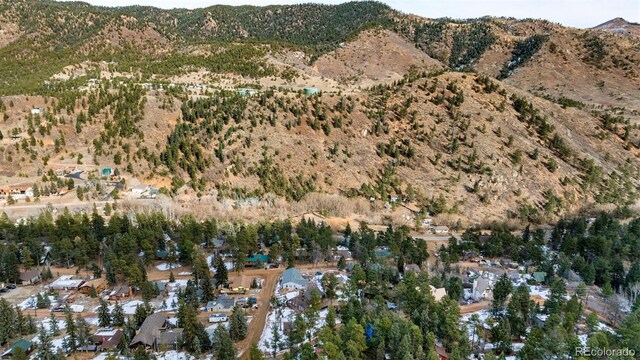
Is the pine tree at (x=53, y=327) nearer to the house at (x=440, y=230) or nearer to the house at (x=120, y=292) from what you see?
the house at (x=120, y=292)

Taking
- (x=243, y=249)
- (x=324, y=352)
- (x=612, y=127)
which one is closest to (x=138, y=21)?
(x=243, y=249)

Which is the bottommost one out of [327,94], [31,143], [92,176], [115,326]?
[115,326]

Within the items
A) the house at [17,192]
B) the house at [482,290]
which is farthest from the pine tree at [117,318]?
the house at [17,192]

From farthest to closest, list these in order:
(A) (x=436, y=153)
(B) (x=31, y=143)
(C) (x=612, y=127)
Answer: (C) (x=612, y=127) → (A) (x=436, y=153) → (B) (x=31, y=143)

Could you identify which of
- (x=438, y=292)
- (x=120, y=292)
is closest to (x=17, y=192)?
(x=120, y=292)

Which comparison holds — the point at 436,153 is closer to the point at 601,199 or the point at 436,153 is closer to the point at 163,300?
the point at 601,199

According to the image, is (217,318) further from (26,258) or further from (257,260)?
(26,258)
